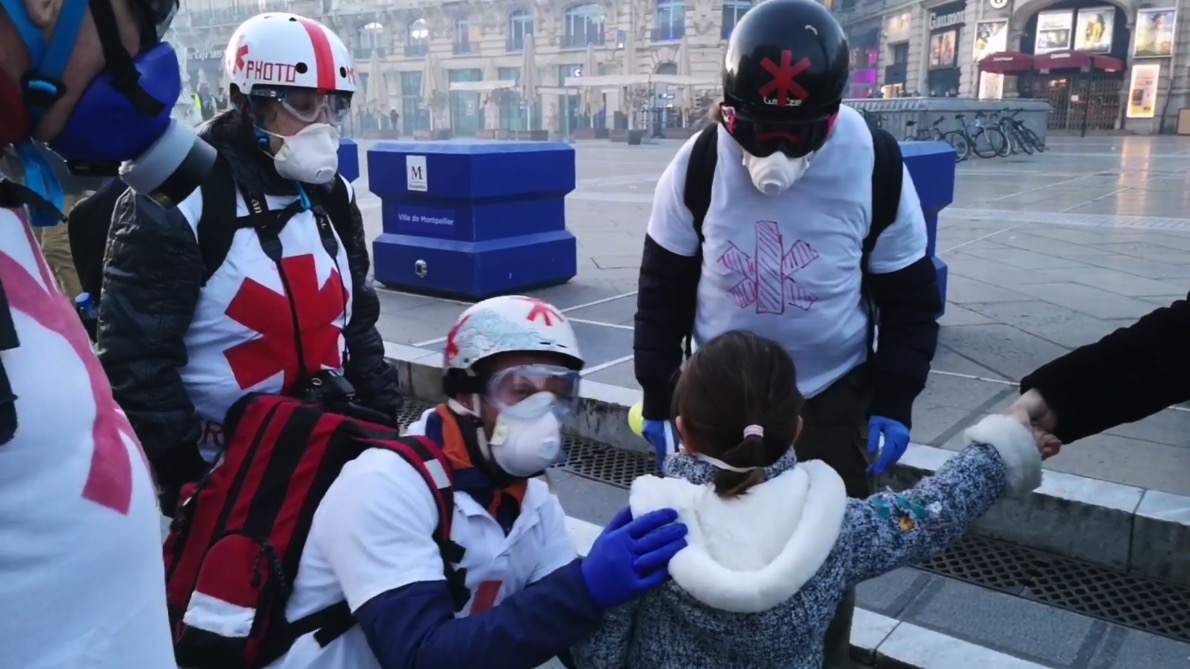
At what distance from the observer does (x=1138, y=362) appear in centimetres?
195

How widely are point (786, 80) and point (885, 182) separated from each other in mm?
376

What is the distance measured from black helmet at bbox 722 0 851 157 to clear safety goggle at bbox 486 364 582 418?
30.8 inches

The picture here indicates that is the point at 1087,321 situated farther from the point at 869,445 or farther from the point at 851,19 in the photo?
the point at 851,19

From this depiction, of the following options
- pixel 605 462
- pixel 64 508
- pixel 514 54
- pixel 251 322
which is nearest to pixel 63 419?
pixel 64 508

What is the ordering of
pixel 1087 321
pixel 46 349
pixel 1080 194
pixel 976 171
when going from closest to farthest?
pixel 46 349 < pixel 1087 321 < pixel 1080 194 < pixel 976 171

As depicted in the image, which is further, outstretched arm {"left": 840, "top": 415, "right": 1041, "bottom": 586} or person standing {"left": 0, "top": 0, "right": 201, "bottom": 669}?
outstretched arm {"left": 840, "top": 415, "right": 1041, "bottom": 586}

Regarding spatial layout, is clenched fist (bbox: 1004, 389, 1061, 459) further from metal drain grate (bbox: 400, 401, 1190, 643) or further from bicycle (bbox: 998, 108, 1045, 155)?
bicycle (bbox: 998, 108, 1045, 155)

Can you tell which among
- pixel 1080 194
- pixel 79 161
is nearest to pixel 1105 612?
pixel 79 161

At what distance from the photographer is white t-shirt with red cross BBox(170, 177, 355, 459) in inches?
87.8

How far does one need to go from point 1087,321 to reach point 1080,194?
27.1 feet

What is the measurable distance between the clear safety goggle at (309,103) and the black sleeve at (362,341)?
0.88 ft

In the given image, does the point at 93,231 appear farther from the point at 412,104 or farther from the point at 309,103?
the point at 412,104

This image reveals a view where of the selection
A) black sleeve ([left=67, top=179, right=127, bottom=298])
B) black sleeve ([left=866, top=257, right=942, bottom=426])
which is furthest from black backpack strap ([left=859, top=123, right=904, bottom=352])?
black sleeve ([left=67, top=179, right=127, bottom=298])

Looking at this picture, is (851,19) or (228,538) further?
(851,19)
